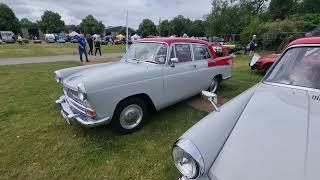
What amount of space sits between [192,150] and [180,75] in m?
3.28

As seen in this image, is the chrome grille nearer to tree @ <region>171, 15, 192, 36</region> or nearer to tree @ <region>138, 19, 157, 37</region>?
tree @ <region>138, 19, 157, 37</region>

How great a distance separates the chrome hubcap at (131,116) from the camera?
429cm

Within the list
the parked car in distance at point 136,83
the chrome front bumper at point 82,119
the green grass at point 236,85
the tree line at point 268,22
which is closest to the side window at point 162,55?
the parked car in distance at point 136,83

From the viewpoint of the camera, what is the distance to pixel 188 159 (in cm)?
193

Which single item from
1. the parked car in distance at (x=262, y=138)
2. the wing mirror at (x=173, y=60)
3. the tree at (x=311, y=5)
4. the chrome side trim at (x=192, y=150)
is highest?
the tree at (x=311, y=5)

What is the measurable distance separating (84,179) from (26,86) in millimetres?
6295

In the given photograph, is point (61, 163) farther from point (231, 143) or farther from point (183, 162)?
point (231, 143)

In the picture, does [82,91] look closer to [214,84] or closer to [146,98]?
[146,98]

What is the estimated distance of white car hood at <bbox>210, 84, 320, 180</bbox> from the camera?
1557mm

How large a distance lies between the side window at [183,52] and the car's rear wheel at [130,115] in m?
1.43

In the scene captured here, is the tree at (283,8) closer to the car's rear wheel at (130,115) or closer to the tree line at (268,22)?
the tree line at (268,22)

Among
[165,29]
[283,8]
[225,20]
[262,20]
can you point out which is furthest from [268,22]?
[165,29]

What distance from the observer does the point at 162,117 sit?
526 cm

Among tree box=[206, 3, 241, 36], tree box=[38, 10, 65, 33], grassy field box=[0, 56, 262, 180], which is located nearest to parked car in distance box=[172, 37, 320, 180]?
grassy field box=[0, 56, 262, 180]
